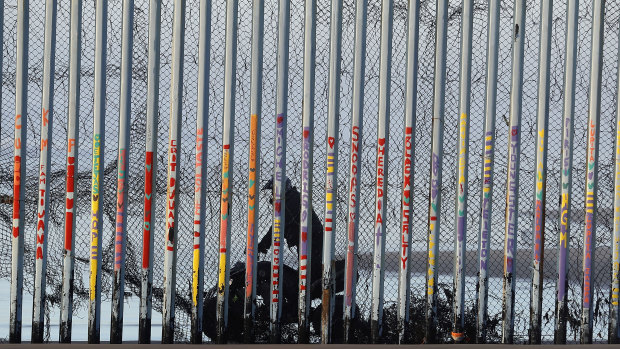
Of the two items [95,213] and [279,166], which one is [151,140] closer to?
[95,213]

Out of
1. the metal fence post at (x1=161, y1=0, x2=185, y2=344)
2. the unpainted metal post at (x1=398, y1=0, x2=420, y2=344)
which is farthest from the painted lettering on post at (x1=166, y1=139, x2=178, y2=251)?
the unpainted metal post at (x1=398, y1=0, x2=420, y2=344)

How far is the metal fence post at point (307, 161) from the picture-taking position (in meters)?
4.39

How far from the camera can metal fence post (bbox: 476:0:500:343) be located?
4.46 meters

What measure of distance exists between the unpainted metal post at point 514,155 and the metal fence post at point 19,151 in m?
3.01

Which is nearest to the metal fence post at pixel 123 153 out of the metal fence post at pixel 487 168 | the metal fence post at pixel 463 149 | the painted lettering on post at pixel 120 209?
the painted lettering on post at pixel 120 209

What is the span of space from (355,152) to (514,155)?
3.30 ft

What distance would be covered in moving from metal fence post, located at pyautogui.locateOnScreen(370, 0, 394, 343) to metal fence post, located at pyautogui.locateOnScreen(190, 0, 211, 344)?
1.06 meters

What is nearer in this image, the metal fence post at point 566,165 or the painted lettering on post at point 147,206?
the painted lettering on post at point 147,206

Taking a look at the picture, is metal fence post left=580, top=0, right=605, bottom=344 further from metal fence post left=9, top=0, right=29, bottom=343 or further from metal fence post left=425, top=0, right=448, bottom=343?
metal fence post left=9, top=0, right=29, bottom=343

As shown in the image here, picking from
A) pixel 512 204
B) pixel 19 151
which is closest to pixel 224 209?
pixel 19 151

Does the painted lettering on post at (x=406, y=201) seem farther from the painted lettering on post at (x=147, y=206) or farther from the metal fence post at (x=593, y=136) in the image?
the painted lettering on post at (x=147, y=206)

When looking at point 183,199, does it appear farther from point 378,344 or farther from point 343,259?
point 378,344

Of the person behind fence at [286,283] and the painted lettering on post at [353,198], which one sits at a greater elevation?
the painted lettering on post at [353,198]

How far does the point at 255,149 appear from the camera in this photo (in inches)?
174
